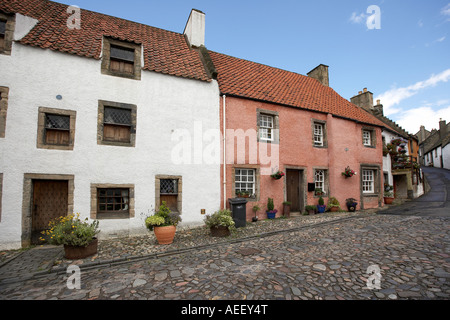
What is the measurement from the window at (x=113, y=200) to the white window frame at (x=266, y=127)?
269 inches

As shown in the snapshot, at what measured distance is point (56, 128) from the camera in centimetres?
782

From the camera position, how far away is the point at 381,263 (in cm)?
→ 494

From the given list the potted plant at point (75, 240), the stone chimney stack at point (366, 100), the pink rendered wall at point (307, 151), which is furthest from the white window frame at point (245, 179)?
the stone chimney stack at point (366, 100)

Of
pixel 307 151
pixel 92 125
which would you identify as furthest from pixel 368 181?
pixel 92 125

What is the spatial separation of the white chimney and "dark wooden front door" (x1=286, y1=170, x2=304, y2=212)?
29.2 feet

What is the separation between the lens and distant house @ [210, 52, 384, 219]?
1073cm

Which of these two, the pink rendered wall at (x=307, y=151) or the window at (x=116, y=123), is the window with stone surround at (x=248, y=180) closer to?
the pink rendered wall at (x=307, y=151)

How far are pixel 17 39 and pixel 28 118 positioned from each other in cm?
278

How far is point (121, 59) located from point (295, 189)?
10.6 metres

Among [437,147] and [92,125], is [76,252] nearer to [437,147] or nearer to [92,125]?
[92,125]

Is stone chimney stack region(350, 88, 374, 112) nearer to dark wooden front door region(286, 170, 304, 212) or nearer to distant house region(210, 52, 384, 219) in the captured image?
distant house region(210, 52, 384, 219)

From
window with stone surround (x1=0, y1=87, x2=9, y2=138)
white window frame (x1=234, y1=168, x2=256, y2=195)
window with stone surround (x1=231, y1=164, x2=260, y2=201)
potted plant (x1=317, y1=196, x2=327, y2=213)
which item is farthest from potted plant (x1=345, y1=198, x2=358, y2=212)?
window with stone surround (x1=0, y1=87, x2=9, y2=138)
